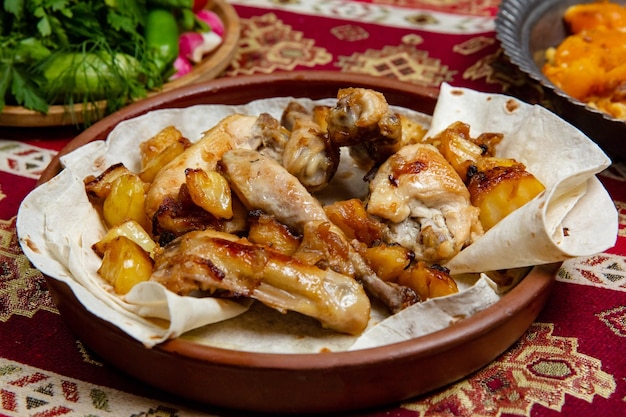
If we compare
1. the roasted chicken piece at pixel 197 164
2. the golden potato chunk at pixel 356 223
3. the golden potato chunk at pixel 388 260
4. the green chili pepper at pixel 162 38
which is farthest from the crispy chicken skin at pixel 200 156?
the green chili pepper at pixel 162 38

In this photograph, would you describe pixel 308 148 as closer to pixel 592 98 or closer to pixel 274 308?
pixel 274 308

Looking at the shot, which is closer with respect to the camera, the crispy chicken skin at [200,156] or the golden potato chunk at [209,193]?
the golden potato chunk at [209,193]

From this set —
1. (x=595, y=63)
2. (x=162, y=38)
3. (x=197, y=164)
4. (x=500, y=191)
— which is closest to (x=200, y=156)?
(x=197, y=164)

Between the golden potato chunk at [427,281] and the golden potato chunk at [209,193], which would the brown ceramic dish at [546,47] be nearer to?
the golden potato chunk at [427,281]

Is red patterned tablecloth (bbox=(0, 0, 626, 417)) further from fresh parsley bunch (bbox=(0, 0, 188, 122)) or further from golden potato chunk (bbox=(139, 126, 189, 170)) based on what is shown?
golden potato chunk (bbox=(139, 126, 189, 170))

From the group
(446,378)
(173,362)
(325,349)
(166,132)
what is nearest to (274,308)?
(325,349)

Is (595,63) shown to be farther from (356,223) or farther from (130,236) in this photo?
(130,236)
